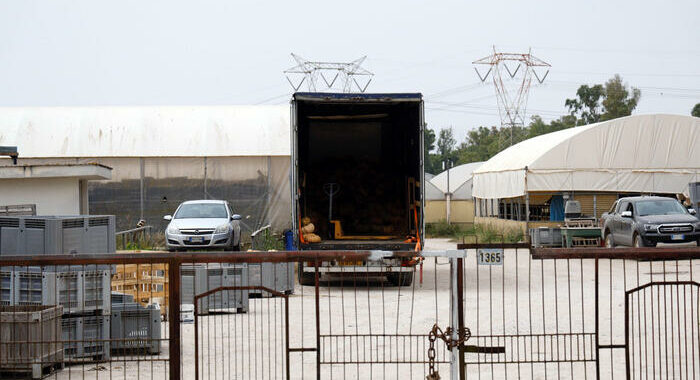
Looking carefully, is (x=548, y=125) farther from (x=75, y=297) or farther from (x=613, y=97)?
(x=75, y=297)

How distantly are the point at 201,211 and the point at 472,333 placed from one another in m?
15.2

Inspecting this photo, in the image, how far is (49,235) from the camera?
36.2 feet

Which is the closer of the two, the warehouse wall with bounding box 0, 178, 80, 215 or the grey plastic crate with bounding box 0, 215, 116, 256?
the grey plastic crate with bounding box 0, 215, 116, 256

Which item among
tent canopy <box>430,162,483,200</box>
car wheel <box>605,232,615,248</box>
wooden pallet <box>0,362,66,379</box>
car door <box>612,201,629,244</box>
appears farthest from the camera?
tent canopy <box>430,162,483,200</box>

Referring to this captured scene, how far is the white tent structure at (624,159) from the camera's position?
117 ft

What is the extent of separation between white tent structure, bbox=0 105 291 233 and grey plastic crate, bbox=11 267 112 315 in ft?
77.9

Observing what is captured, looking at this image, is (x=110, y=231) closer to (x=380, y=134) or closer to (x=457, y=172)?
(x=380, y=134)

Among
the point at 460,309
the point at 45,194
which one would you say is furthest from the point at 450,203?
the point at 460,309

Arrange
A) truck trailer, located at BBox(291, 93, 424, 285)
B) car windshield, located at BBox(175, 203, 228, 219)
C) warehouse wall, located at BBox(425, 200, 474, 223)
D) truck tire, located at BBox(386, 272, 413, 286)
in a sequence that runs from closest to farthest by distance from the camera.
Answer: truck tire, located at BBox(386, 272, 413, 286) → truck trailer, located at BBox(291, 93, 424, 285) → car windshield, located at BBox(175, 203, 228, 219) → warehouse wall, located at BBox(425, 200, 474, 223)

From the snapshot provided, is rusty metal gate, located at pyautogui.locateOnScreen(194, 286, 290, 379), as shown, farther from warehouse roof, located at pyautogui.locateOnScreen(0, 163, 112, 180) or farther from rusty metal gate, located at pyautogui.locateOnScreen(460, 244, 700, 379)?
warehouse roof, located at pyautogui.locateOnScreen(0, 163, 112, 180)

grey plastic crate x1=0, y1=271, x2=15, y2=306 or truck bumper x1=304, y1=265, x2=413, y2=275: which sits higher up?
grey plastic crate x1=0, y1=271, x2=15, y2=306

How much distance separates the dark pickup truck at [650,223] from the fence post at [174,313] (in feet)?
64.5

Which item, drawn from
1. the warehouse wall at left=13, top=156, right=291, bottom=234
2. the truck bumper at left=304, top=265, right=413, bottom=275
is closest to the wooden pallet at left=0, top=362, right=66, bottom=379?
the truck bumper at left=304, top=265, right=413, bottom=275

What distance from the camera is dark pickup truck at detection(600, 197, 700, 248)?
2525cm
